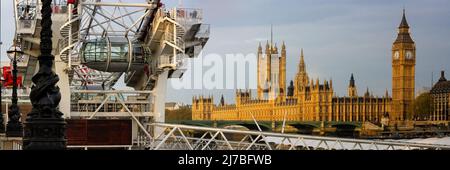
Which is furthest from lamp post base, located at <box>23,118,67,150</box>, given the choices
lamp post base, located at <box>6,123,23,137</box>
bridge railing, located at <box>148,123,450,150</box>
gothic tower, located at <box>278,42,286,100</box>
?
gothic tower, located at <box>278,42,286,100</box>

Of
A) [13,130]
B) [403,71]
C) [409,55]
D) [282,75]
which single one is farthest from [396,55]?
[13,130]

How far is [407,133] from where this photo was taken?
123 metres

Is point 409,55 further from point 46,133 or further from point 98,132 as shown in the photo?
point 46,133

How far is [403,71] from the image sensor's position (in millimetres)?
162750

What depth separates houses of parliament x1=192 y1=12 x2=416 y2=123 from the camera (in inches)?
5940

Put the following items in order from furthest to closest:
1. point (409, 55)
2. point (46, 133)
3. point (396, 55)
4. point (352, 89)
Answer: point (396, 55) < point (409, 55) < point (352, 89) < point (46, 133)

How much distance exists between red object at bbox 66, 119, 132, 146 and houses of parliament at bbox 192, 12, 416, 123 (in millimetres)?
107142

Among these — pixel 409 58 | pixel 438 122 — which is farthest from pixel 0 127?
pixel 409 58

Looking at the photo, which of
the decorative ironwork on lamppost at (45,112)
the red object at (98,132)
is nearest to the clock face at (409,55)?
the red object at (98,132)

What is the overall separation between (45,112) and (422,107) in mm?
144640

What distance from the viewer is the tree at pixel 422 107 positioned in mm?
147125
